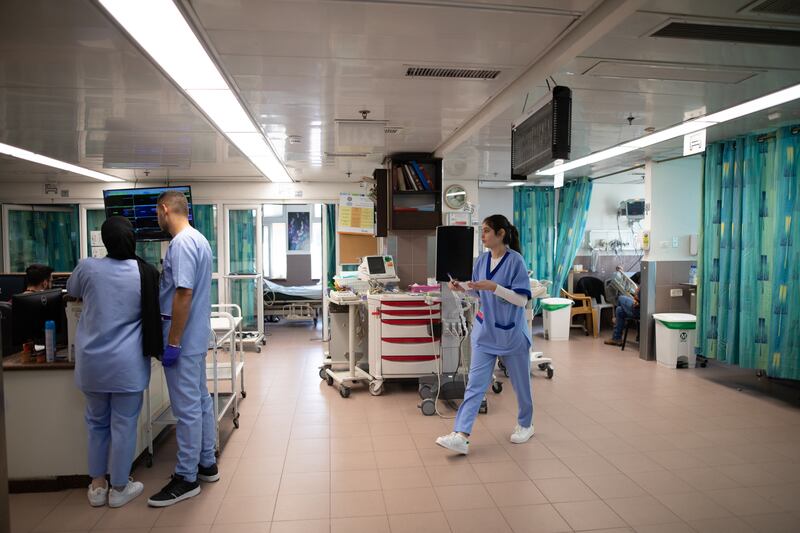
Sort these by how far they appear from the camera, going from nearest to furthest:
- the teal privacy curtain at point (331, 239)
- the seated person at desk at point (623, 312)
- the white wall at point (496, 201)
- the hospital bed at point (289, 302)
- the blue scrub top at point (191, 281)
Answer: the blue scrub top at point (191, 281), the seated person at desk at point (623, 312), the hospital bed at point (289, 302), the teal privacy curtain at point (331, 239), the white wall at point (496, 201)

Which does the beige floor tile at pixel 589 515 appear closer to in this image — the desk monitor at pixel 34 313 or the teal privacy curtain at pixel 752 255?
the teal privacy curtain at pixel 752 255

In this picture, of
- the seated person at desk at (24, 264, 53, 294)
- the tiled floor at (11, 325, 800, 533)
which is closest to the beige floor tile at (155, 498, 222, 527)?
the tiled floor at (11, 325, 800, 533)

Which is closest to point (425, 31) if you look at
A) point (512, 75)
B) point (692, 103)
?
point (512, 75)

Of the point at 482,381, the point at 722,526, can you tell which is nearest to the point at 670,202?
the point at 482,381

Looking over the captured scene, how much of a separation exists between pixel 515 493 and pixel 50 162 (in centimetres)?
646

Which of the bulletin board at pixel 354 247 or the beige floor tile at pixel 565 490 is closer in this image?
the beige floor tile at pixel 565 490

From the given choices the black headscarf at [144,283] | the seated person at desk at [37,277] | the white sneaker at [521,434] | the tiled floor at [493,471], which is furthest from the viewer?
the seated person at desk at [37,277]

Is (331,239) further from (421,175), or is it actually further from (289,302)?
(421,175)

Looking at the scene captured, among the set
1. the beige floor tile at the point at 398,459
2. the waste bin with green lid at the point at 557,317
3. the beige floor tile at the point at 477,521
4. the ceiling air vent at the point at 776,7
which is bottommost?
the beige floor tile at the point at 398,459

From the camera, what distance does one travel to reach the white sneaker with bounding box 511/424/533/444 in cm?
366

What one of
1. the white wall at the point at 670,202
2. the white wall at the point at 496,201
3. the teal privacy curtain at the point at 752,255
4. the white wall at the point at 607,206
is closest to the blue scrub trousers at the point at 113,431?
the teal privacy curtain at the point at 752,255

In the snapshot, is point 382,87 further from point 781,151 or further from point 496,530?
point 781,151

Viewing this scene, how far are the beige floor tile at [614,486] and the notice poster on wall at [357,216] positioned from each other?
15.3ft

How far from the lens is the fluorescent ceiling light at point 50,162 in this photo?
543cm
